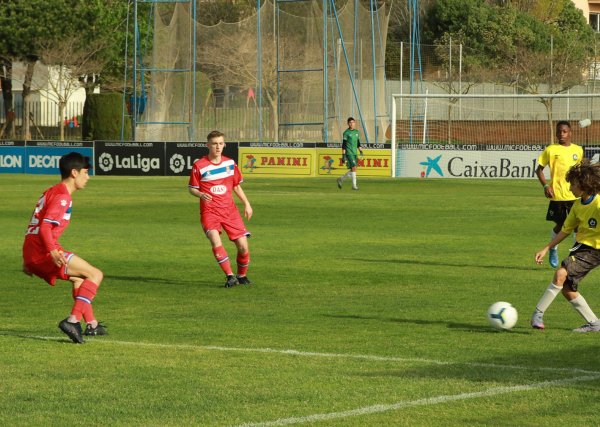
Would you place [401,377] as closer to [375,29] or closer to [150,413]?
[150,413]

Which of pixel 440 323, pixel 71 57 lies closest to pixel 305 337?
pixel 440 323

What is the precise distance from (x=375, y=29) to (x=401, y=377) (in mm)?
38312

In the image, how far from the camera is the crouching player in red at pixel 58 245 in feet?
23.0

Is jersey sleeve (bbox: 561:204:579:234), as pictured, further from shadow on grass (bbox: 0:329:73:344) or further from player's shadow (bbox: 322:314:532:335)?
shadow on grass (bbox: 0:329:73:344)

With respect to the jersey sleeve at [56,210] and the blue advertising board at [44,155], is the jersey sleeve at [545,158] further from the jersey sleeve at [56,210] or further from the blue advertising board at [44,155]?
the blue advertising board at [44,155]

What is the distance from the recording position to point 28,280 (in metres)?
11.2

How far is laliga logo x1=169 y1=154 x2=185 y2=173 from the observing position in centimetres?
3338

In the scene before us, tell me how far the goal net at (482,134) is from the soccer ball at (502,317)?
19502 mm

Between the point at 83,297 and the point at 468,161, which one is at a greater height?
the point at 468,161

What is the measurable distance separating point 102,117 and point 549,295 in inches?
1633

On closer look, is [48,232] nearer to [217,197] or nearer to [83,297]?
[83,297]

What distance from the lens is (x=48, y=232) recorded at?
696 centimetres

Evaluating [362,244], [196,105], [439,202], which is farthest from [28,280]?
[196,105]

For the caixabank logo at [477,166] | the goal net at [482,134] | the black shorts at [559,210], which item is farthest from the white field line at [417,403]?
the caixabank logo at [477,166]
